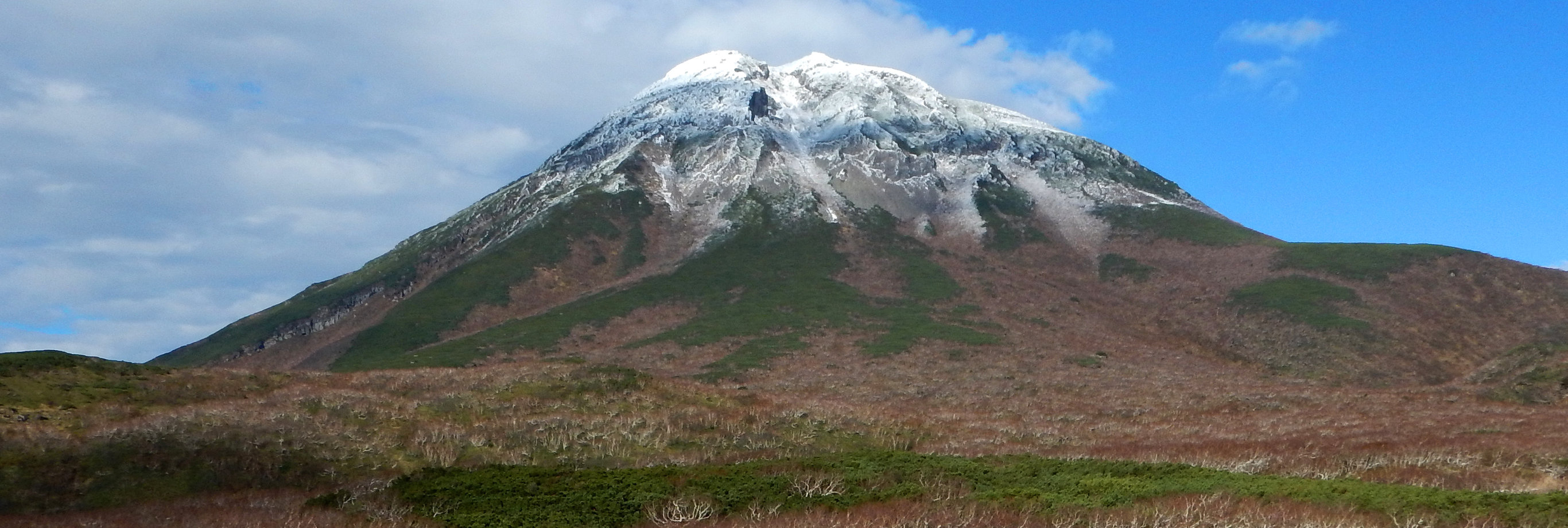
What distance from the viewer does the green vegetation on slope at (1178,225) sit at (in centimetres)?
12431

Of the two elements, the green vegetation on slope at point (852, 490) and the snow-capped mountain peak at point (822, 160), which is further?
the snow-capped mountain peak at point (822, 160)

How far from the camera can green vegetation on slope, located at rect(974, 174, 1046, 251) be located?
12669 centimetres

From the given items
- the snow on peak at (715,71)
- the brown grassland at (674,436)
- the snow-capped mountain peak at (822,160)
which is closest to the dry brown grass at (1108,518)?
the brown grassland at (674,436)

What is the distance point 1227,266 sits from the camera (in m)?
115

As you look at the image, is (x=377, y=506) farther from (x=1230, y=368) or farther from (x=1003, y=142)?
(x=1003, y=142)

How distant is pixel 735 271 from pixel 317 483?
279 ft

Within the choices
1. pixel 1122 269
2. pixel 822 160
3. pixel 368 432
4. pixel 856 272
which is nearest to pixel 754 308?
pixel 856 272

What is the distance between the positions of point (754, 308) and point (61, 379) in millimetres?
68744

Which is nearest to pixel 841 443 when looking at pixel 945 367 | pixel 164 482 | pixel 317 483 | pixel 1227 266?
pixel 317 483

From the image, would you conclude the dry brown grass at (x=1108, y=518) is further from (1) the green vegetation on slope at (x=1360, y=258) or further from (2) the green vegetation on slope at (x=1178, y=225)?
(2) the green vegetation on slope at (x=1178, y=225)

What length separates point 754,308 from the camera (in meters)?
100

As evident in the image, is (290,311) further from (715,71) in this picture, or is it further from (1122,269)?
(1122,269)

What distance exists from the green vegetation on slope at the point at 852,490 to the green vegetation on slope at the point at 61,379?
17.7 m

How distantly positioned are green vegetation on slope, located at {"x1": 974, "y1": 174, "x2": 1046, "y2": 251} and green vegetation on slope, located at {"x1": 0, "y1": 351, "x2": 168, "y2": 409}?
100m
